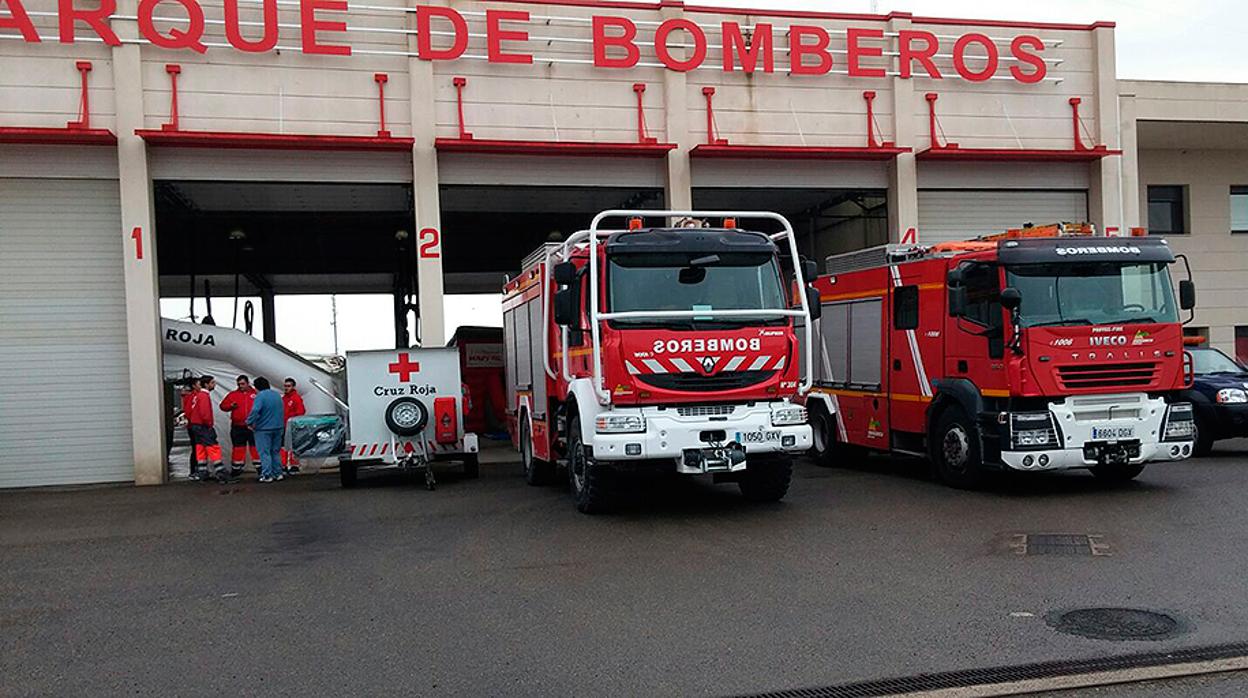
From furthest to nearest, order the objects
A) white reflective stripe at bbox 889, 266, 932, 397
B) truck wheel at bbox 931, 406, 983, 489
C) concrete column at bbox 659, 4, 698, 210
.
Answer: concrete column at bbox 659, 4, 698, 210, white reflective stripe at bbox 889, 266, 932, 397, truck wheel at bbox 931, 406, 983, 489

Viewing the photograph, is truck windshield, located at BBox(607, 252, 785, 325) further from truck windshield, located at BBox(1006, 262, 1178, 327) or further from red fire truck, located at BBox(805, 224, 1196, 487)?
truck windshield, located at BBox(1006, 262, 1178, 327)

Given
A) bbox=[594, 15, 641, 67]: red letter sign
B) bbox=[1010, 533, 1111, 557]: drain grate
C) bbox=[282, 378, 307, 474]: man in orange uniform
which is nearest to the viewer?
bbox=[1010, 533, 1111, 557]: drain grate

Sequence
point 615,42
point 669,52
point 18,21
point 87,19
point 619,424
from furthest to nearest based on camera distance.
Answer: point 669,52, point 615,42, point 87,19, point 18,21, point 619,424

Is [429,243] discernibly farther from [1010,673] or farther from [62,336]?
[1010,673]

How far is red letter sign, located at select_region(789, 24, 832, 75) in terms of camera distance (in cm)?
1884

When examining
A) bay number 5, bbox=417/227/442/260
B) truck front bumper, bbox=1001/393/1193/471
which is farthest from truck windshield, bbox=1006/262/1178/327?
bay number 5, bbox=417/227/442/260

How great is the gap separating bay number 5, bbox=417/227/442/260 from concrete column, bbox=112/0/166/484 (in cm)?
423

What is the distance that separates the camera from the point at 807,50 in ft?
62.1

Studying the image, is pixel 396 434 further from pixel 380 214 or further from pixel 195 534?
pixel 380 214

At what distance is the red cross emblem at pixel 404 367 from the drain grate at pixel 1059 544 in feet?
29.0

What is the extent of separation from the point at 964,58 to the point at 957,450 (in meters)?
10.0

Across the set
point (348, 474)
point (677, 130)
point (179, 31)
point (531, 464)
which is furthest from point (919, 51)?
point (179, 31)

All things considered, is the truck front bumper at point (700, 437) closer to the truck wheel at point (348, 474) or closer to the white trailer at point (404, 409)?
the white trailer at point (404, 409)

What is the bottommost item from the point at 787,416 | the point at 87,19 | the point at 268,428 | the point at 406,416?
the point at 268,428
